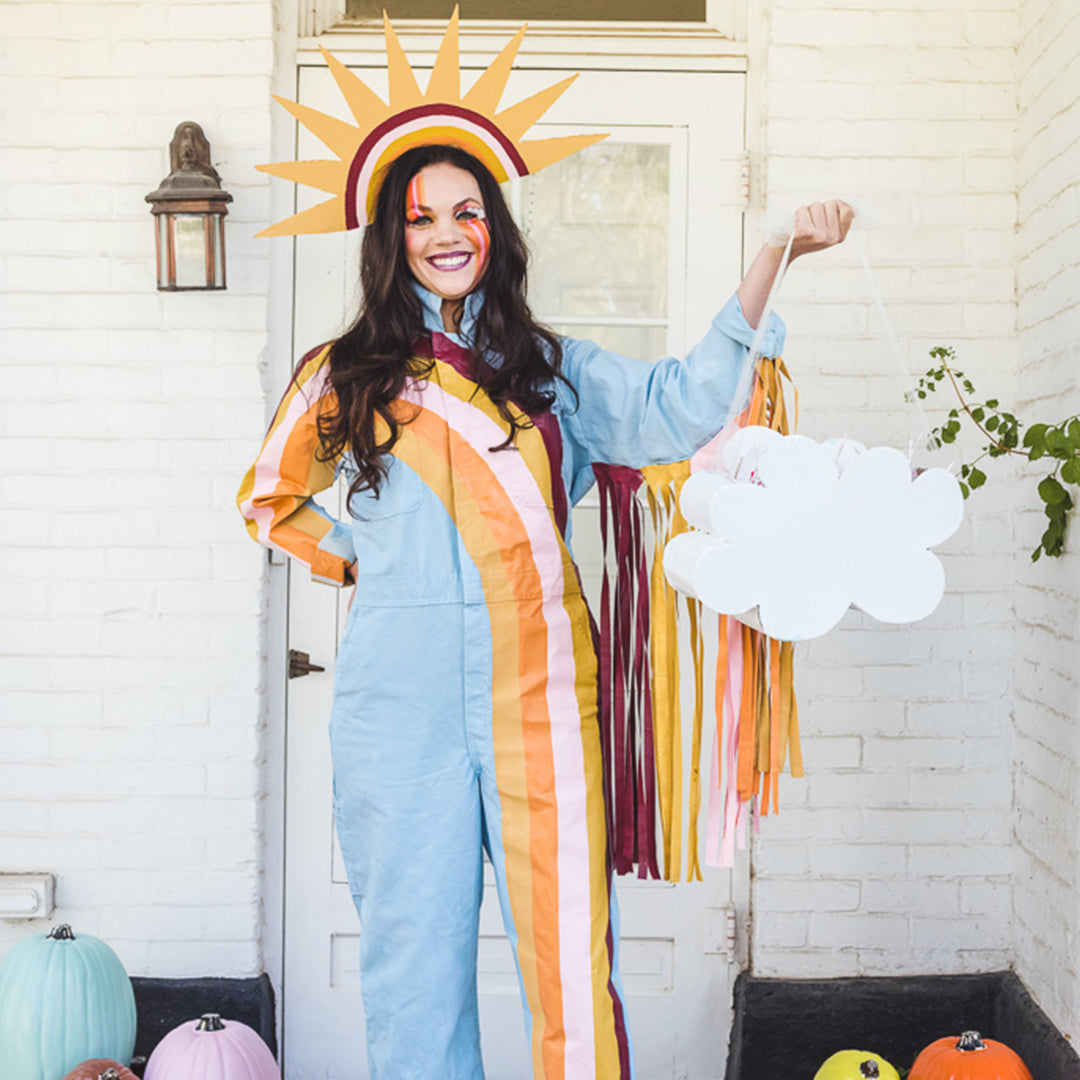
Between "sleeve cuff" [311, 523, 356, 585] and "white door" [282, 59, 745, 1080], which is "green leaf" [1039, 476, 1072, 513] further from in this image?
"sleeve cuff" [311, 523, 356, 585]

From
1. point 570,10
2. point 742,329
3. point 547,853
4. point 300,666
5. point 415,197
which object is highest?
point 570,10

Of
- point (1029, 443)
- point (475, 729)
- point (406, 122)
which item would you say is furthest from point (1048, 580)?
point (406, 122)

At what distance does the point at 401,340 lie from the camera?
75.0 inches

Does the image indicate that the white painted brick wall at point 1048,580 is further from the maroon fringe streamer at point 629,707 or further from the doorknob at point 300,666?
the doorknob at point 300,666

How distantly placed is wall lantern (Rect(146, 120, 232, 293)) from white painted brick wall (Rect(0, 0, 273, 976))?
0.09m

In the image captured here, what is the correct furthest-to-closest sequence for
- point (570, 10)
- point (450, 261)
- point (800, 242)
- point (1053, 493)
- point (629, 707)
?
point (570, 10) < point (1053, 493) < point (629, 707) < point (450, 261) < point (800, 242)

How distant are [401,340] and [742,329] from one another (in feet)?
1.67

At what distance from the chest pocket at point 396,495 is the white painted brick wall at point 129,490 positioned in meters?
0.73

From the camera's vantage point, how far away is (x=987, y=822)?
2.54 meters

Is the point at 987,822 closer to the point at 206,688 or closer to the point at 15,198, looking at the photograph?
the point at 206,688

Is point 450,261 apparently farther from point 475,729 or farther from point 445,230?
point 475,729

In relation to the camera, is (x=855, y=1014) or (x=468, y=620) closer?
(x=468, y=620)

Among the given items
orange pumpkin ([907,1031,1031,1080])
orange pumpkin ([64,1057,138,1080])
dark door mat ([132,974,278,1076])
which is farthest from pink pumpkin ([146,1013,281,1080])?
orange pumpkin ([907,1031,1031,1080])

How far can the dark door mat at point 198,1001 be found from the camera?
2543 mm
